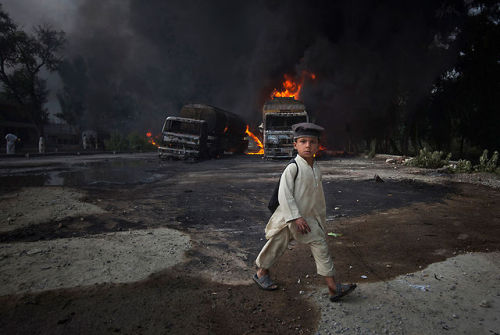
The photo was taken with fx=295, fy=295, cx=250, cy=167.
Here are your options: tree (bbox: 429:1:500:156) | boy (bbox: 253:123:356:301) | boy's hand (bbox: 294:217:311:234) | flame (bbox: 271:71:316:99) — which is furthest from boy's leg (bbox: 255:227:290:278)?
flame (bbox: 271:71:316:99)

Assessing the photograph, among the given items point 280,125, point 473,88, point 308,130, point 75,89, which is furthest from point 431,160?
point 75,89

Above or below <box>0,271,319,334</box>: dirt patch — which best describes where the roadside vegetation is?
above

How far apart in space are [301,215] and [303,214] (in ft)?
0.17

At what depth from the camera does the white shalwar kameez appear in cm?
244

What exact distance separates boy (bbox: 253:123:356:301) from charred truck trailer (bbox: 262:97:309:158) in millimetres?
15149

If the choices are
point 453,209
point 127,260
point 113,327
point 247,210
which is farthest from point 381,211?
point 113,327

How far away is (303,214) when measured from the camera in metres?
2.54

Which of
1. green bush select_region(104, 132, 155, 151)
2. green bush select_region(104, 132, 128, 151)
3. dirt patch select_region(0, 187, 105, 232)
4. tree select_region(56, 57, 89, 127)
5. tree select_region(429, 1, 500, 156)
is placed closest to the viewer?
dirt patch select_region(0, 187, 105, 232)

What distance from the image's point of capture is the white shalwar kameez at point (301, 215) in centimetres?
244

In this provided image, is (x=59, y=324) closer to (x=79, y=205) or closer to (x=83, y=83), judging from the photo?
(x=79, y=205)

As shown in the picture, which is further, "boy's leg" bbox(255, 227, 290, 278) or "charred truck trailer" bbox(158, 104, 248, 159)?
"charred truck trailer" bbox(158, 104, 248, 159)

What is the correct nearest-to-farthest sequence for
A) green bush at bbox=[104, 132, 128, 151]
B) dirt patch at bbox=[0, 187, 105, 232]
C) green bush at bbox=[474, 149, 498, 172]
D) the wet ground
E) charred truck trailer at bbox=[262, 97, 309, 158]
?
the wet ground, dirt patch at bbox=[0, 187, 105, 232], green bush at bbox=[474, 149, 498, 172], charred truck trailer at bbox=[262, 97, 309, 158], green bush at bbox=[104, 132, 128, 151]

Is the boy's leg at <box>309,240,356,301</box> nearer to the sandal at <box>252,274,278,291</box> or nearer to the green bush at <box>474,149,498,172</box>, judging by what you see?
the sandal at <box>252,274,278,291</box>

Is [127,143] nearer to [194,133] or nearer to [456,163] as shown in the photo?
[194,133]
